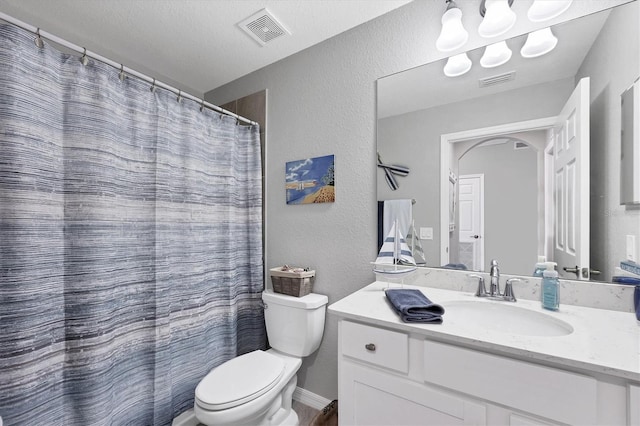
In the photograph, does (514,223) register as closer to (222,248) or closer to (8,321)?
(222,248)

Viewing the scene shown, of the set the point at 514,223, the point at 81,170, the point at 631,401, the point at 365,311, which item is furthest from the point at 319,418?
the point at 81,170

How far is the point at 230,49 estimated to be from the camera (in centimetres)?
189

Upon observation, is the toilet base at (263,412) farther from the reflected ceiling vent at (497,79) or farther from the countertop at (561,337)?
the reflected ceiling vent at (497,79)

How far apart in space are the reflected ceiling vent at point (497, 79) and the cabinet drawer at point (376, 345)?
121 centimetres

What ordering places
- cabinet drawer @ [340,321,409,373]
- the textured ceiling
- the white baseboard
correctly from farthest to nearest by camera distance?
the white baseboard < the textured ceiling < cabinet drawer @ [340,321,409,373]

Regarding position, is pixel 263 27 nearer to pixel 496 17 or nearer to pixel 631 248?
pixel 496 17

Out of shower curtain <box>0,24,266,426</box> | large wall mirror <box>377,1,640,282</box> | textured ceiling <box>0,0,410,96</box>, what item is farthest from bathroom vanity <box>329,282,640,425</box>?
textured ceiling <box>0,0,410,96</box>

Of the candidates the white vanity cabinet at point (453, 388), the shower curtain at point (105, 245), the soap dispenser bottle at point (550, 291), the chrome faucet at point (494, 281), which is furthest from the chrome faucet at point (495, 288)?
the shower curtain at point (105, 245)

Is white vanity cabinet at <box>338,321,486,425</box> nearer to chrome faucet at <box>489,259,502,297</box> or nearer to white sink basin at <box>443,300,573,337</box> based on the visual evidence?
white sink basin at <box>443,300,573,337</box>

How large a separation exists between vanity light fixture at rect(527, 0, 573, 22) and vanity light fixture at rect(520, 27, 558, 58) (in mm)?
49

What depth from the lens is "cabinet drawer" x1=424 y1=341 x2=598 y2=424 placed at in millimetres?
717

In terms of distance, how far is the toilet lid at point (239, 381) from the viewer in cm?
122

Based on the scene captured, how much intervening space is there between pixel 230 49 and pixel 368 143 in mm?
1166

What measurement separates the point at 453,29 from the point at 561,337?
1.36 m
